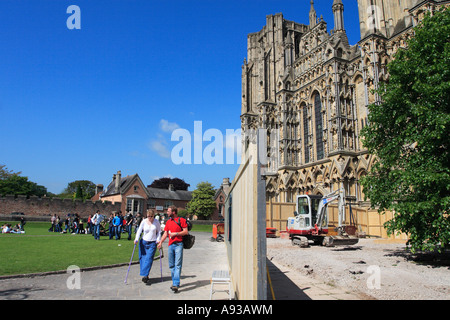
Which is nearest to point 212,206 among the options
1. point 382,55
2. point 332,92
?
point 332,92

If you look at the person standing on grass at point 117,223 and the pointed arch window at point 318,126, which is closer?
the person standing on grass at point 117,223

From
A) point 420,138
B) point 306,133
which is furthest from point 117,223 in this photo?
point 306,133

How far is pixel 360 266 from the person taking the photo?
10734 millimetres

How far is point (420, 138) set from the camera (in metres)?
10.9

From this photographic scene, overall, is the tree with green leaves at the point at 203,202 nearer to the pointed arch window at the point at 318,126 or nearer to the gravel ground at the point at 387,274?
the pointed arch window at the point at 318,126

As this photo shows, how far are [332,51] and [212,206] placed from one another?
1560 inches

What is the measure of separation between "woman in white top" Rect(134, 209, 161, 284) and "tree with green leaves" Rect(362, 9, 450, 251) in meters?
8.45

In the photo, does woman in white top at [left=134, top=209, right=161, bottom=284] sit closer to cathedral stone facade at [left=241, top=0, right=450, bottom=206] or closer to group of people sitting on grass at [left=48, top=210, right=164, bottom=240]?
group of people sitting on grass at [left=48, top=210, right=164, bottom=240]

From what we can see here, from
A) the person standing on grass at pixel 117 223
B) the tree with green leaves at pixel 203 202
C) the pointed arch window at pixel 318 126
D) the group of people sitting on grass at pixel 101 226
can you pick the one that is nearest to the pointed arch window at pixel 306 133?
the pointed arch window at pixel 318 126

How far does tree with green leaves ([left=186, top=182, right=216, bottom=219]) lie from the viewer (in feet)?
199

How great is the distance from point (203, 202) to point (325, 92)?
3660 cm

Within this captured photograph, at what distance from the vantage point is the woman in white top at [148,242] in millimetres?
7469

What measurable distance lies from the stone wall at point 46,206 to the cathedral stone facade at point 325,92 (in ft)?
98.2

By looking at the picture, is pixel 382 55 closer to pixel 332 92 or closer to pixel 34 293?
pixel 332 92
